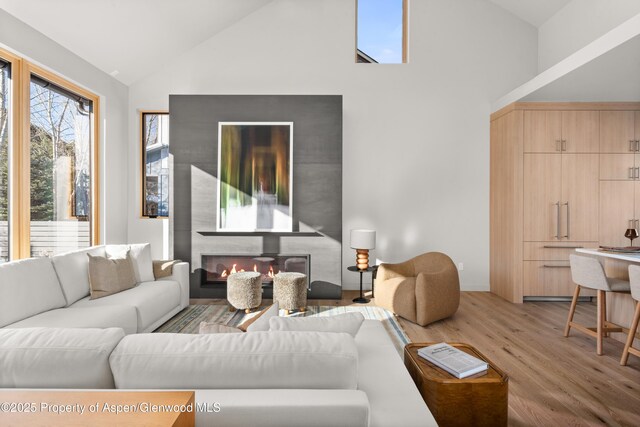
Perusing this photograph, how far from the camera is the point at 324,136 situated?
4973 millimetres

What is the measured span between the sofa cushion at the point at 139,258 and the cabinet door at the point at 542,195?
15.0 feet

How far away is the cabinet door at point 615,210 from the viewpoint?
4785 millimetres

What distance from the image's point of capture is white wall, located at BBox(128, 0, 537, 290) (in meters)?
5.48

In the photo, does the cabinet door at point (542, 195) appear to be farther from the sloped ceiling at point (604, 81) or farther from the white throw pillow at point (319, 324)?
the white throw pillow at point (319, 324)

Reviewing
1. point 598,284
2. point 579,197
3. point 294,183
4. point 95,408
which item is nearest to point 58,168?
point 294,183

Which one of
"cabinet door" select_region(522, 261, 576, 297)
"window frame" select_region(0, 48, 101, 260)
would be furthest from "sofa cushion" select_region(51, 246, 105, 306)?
"cabinet door" select_region(522, 261, 576, 297)

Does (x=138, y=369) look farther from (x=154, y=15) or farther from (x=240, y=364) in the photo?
(x=154, y=15)

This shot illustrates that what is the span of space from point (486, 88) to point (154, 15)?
14.9 feet

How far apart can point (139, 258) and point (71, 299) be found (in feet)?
2.82

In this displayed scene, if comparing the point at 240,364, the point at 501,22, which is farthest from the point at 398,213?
the point at 240,364

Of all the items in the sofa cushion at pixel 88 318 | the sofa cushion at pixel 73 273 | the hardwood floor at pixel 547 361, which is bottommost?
the hardwood floor at pixel 547 361

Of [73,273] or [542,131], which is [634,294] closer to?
[542,131]

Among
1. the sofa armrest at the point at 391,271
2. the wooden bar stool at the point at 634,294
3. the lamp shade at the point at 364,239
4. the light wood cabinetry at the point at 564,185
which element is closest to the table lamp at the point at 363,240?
the lamp shade at the point at 364,239

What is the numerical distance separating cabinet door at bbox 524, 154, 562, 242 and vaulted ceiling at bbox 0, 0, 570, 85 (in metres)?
2.12
